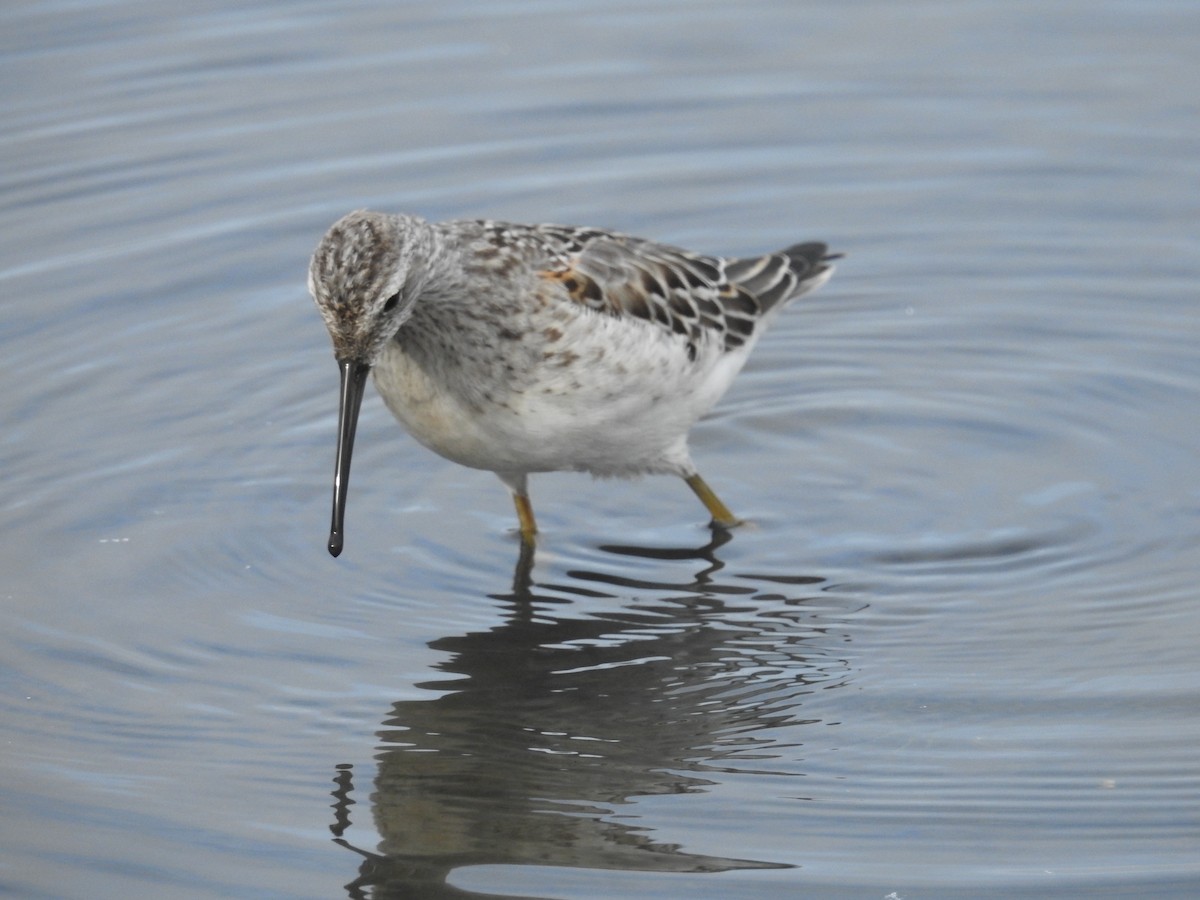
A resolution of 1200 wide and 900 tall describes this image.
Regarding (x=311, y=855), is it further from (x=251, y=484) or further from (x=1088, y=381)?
(x=1088, y=381)

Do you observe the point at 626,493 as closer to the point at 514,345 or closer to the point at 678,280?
the point at 678,280

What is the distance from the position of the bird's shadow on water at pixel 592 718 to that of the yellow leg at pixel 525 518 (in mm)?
113

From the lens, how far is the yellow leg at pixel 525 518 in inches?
353

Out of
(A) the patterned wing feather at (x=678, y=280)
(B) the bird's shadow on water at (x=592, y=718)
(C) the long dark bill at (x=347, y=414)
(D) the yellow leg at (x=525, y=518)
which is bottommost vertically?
(B) the bird's shadow on water at (x=592, y=718)

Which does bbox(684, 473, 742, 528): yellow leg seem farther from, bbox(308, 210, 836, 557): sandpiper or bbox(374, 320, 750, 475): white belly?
bbox(374, 320, 750, 475): white belly

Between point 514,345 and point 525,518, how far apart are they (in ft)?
4.58

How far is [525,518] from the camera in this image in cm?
903

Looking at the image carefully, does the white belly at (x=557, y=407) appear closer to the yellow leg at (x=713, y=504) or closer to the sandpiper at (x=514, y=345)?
the sandpiper at (x=514, y=345)

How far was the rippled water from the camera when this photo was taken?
6.71 metres

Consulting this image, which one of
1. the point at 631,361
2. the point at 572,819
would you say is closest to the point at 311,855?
the point at 572,819

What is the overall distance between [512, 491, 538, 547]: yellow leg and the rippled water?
12 centimetres

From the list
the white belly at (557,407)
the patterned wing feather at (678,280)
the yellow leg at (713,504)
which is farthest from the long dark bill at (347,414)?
the yellow leg at (713,504)

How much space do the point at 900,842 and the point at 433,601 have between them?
2.77m

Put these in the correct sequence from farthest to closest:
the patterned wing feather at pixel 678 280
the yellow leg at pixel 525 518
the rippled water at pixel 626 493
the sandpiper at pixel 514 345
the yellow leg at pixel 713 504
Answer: the yellow leg at pixel 713 504
the yellow leg at pixel 525 518
the patterned wing feather at pixel 678 280
the sandpiper at pixel 514 345
the rippled water at pixel 626 493
